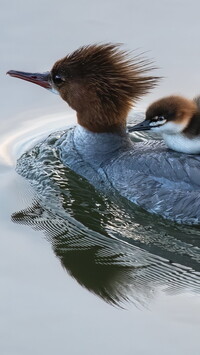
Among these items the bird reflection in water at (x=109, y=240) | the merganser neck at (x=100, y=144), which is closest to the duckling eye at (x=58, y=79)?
the merganser neck at (x=100, y=144)

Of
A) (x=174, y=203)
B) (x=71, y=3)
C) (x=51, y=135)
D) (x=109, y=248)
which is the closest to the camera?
(x=109, y=248)

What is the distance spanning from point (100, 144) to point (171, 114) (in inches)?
30.7

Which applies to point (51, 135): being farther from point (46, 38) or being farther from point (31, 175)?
point (46, 38)

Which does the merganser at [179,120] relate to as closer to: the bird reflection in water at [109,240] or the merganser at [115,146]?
the merganser at [115,146]

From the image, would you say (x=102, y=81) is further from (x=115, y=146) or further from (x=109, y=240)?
(x=109, y=240)

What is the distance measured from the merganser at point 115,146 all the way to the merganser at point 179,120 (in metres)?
0.11

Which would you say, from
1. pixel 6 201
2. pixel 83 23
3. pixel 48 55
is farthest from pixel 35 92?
pixel 6 201

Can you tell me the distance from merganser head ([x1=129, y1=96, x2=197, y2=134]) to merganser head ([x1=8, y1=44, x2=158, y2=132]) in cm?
36

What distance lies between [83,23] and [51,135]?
166 cm

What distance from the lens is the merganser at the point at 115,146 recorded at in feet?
22.4

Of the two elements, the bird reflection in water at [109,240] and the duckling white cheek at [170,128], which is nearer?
the bird reflection in water at [109,240]

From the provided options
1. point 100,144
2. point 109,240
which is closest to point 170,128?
point 100,144

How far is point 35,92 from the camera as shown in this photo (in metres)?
8.46

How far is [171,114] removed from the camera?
269 inches
